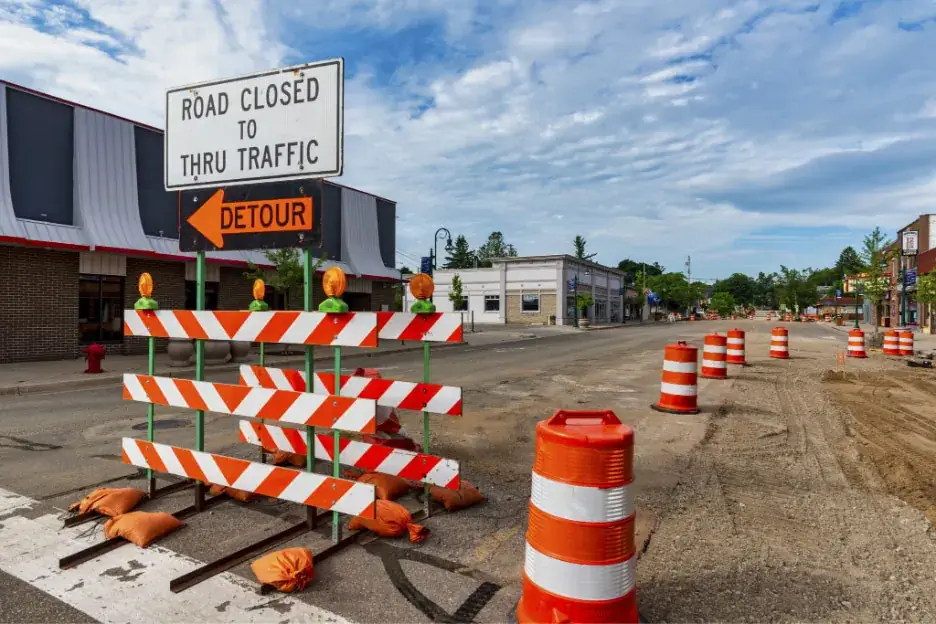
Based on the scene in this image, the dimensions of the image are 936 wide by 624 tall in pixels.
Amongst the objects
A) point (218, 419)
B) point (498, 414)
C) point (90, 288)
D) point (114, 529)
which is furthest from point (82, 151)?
point (114, 529)

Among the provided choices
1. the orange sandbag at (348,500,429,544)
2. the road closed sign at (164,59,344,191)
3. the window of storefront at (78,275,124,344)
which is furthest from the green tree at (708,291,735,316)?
the road closed sign at (164,59,344,191)

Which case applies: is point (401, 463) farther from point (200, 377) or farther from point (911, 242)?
point (911, 242)

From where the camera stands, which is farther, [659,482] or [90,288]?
[90,288]

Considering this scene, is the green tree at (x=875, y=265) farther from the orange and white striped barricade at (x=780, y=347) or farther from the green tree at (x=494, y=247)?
the green tree at (x=494, y=247)

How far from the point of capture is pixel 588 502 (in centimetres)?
257

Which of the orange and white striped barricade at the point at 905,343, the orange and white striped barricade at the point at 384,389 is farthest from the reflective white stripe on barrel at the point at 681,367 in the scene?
the orange and white striped barricade at the point at 905,343

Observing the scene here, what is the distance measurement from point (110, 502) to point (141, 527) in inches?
26.5

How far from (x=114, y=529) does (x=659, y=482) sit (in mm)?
4442

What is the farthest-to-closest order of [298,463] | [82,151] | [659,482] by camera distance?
[82,151] < [298,463] < [659,482]

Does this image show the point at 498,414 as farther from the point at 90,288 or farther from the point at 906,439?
the point at 90,288

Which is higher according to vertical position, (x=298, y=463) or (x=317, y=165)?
(x=317, y=165)

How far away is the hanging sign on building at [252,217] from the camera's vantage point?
4.11m

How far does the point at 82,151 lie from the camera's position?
55.4 ft

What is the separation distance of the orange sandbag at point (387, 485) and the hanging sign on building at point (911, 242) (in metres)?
53.9
